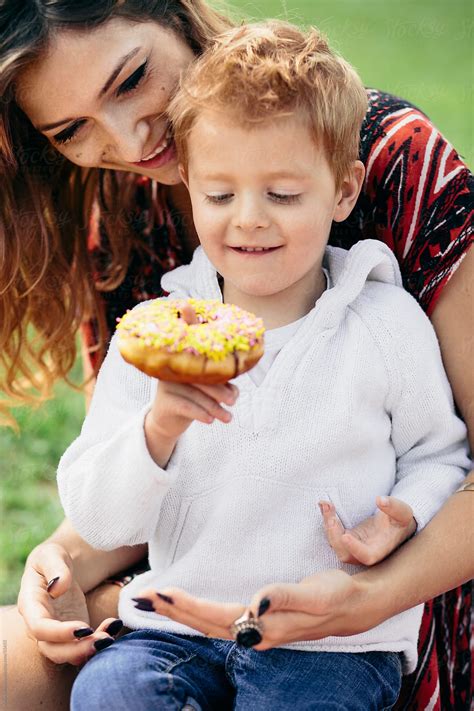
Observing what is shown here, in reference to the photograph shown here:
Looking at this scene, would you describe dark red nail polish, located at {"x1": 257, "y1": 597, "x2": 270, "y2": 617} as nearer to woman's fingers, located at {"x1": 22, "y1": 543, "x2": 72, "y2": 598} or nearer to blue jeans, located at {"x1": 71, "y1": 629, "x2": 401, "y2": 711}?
blue jeans, located at {"x1": 71, "y1": 629, "x2": 401, "y2": 711}

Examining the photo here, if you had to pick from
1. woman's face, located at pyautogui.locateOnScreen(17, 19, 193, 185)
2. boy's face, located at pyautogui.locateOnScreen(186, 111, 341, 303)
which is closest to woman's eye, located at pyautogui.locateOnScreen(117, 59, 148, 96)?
woman's face, located at pyautogui.locateOnScreen(17, 19, 193, 185)

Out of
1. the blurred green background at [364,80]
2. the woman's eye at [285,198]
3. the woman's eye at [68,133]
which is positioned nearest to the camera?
the woman's eye at [285,198]

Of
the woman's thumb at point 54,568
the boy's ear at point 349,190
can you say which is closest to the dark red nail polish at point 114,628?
the woman's thumb at point 54,568

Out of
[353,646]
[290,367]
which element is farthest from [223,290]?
[353,646]

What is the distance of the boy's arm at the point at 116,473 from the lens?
1.73 metres

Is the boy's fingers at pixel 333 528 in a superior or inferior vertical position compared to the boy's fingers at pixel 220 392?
inferior

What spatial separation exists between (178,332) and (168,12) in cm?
93

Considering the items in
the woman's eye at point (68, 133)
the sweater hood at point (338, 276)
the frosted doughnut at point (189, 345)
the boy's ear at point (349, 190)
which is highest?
the woman's eye at point (68, 133)

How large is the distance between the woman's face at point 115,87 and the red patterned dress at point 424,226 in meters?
0.44

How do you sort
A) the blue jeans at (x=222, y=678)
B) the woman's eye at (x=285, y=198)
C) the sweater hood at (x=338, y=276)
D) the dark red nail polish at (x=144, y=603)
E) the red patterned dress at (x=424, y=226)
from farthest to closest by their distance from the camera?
the red patterned dress at (x=424, y=226) < the sweater hood at (x=338, y=276) < the woman's eye at (x=285, y=198) < the blue jeans at (x=222, y=678) < the dark red nail polish at (x=144, y=603)

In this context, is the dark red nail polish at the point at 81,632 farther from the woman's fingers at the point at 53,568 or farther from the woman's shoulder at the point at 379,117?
the woman's shoulder at the point at 379,117

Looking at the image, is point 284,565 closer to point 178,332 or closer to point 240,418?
point 240,418

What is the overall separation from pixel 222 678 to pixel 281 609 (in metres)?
0.33

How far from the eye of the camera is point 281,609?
5.17 ft
